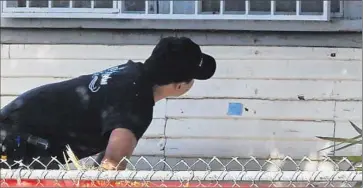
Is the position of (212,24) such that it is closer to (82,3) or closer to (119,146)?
(82,3)

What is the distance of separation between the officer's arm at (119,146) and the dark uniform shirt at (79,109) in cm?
23

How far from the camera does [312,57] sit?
244 inches

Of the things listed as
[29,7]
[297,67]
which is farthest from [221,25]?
[29,7]

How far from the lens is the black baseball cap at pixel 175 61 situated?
4.94 metres

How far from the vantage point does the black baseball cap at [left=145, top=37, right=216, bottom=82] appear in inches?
195

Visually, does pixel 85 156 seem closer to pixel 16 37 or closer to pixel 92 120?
pixel 92 120

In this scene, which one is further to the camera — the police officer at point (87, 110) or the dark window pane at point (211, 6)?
the dark window pane at point (211, 6)

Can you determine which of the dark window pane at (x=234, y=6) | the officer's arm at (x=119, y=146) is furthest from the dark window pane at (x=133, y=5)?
the officer's arm at (x=119, y=146)

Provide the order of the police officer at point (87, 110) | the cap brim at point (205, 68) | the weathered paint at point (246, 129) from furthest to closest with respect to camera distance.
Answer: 1. the weathered paint at point (246, 129)
2. the cap brim at point (205, 68)
3. the police officer at point (87, 110)

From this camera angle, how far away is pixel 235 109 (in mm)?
6293

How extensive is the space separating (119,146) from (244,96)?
2.19 m

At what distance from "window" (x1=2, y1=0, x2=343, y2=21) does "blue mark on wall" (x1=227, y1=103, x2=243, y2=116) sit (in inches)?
28.2

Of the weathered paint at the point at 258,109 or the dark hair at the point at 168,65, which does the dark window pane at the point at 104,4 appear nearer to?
the weathered paint at the point at 258,109

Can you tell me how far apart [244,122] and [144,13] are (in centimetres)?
118
